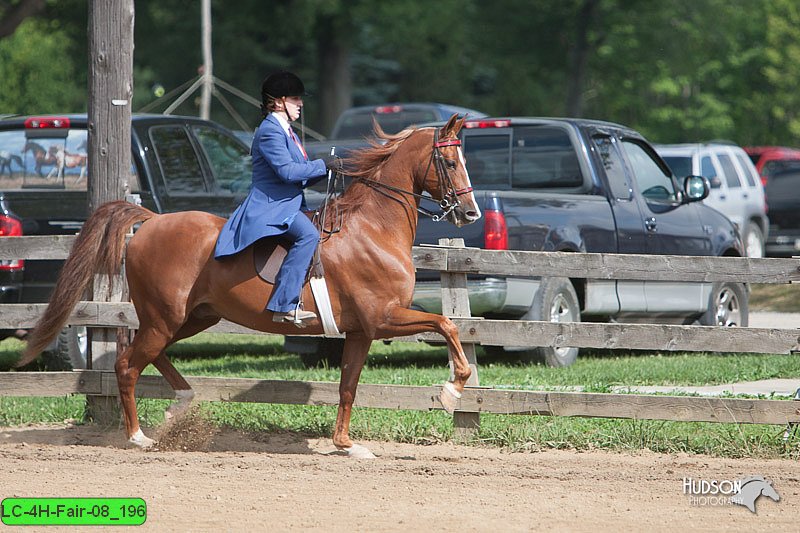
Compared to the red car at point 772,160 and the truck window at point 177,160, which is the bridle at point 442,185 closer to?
the truck window at point 177,160

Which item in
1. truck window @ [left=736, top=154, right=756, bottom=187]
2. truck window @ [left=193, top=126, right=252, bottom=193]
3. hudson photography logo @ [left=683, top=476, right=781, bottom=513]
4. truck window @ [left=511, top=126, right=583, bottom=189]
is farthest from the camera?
truck window @ [left=736, top=154, right=756, bottom=187]

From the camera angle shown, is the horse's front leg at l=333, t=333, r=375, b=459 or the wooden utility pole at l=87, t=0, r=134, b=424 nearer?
the horse's front leg at l=333, t=333, r=375, b=459

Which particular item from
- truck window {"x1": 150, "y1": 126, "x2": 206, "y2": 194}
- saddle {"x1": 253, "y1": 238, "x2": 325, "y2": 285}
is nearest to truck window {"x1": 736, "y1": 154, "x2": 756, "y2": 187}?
truck window {"x1": 150, "y1": 126, "x2": 206, "y2": 194}

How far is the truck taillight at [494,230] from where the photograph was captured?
10727 millimetres

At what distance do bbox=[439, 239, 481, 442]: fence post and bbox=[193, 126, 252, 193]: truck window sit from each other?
4.38 metres

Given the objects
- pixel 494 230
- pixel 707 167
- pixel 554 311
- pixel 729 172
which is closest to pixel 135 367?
pixel 494 230

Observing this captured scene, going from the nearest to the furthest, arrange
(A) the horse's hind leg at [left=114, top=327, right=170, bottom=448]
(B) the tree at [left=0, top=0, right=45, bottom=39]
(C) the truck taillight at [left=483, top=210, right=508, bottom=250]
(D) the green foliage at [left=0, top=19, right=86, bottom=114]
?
1. (A) the horse's hind leg at [left=114, top=327, right=170, bottom=448]
2. (C) the truck taillight at [left=483, top=210, right=508, bottom=250]
3. (B) the tree at [left=0, top=0, right=45, bottom=39]
4. (D) the green foliage at [left=0, top=19, right=86, bottom=114]

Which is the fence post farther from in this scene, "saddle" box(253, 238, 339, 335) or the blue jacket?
the blue jacket

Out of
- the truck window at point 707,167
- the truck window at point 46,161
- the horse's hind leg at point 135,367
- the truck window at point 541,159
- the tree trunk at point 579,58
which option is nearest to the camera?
the horse's hind leg at point 135,367

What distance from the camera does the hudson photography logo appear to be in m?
6.82

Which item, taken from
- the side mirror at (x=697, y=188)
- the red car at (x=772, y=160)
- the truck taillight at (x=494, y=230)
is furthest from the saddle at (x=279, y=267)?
the red car at (x=772, y=160)

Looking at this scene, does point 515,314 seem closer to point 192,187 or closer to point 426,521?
point 192,187

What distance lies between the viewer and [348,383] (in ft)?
27.5

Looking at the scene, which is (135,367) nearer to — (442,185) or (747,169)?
(442,185)
